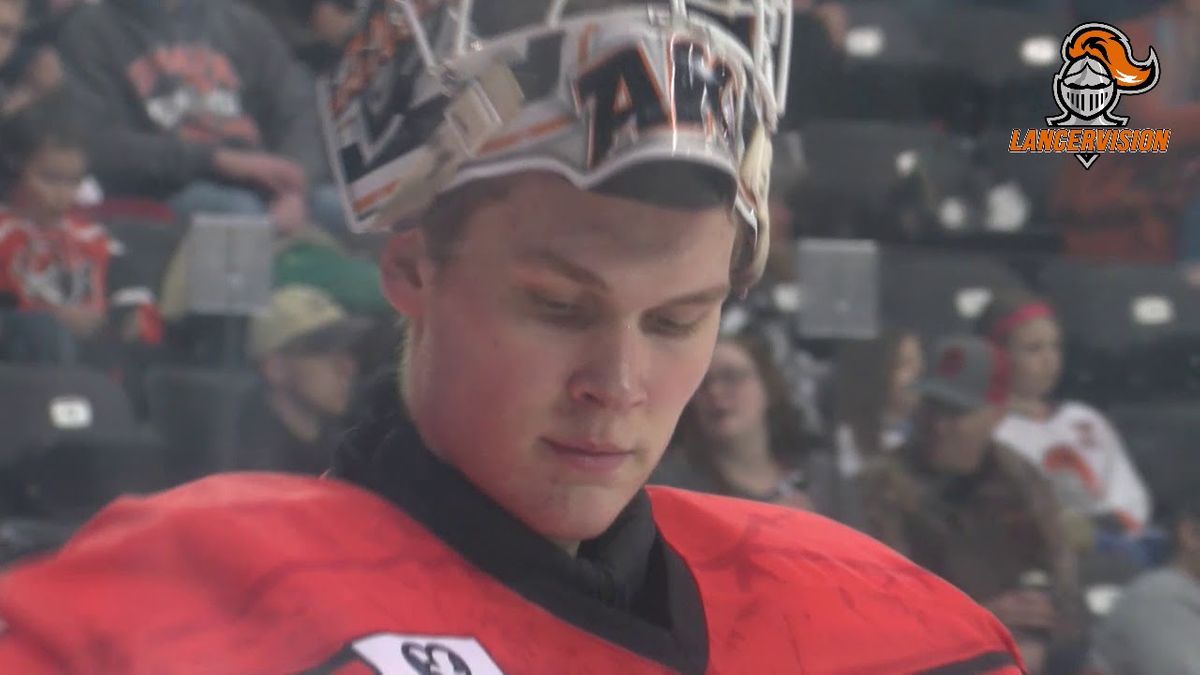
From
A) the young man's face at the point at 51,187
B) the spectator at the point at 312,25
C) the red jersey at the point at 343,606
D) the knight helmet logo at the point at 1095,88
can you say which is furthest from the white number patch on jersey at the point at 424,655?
the knight helmet logo at the point at 1095,88

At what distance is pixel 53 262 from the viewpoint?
121 cm

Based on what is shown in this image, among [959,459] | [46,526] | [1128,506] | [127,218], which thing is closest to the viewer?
[46,526]

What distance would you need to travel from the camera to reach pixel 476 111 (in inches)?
24.6

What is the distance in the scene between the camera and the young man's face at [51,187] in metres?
1.20

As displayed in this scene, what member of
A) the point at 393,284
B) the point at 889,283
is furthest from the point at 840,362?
the point at 393,284

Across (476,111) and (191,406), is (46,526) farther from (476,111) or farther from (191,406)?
(476,111)

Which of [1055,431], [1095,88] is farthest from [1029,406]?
[1095,88]

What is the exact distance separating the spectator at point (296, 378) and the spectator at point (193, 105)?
0.09m

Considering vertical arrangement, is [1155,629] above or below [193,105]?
below

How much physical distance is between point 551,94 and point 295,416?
1.66 feet

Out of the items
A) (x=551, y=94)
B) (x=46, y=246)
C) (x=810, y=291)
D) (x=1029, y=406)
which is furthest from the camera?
(x=1029, y=406)

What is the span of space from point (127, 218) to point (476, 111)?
2.15ft

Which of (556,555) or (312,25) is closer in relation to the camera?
(556,555)

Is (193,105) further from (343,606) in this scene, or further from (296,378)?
(343,606)
